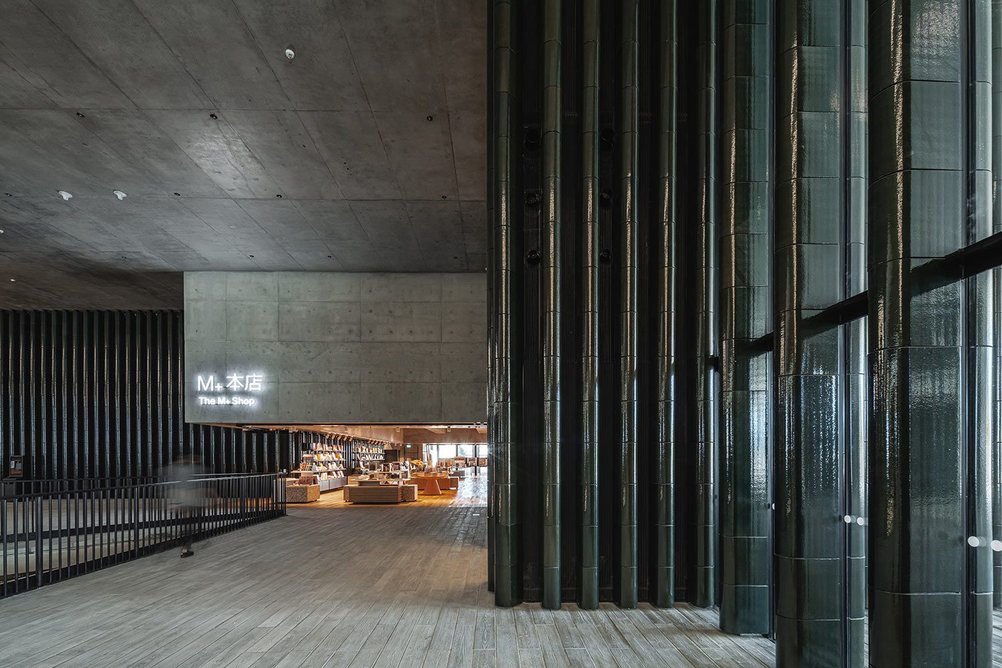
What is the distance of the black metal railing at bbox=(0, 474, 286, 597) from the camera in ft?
25.9

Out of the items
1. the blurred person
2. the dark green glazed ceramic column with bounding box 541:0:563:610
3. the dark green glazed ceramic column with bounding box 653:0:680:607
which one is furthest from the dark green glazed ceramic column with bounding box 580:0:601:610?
the blurred person

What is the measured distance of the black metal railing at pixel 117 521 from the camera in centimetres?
790

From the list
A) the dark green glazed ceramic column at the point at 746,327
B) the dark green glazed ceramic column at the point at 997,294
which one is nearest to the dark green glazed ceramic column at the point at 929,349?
the dark green glazed ceramic column at the point at 997,294

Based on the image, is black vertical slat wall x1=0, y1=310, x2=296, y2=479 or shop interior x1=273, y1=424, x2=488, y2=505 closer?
shop interior x1=273, y1=424, x2=488, y2=505

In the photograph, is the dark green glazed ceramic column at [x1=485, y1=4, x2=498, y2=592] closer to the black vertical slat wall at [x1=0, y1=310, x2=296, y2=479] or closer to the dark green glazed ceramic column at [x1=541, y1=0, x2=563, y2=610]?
the dark green glazed ceramic column at [x1=541, y1=0, x2=563, y2=610]

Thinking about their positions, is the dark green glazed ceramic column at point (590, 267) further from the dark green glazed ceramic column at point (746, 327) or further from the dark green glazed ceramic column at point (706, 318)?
the dark green glazed ceramic column at point (746, 327)

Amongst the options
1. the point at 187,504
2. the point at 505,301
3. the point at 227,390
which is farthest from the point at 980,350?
the point at 227,390

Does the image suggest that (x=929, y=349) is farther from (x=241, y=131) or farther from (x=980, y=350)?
(x=241, y=131)

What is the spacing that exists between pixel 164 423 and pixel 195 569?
51.5 feet

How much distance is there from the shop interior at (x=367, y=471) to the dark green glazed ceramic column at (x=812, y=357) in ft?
52.3

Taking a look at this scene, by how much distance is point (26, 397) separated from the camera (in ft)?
74.6

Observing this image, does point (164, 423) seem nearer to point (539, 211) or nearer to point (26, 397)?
point (26, 397)

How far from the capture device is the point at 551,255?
23.0 feet

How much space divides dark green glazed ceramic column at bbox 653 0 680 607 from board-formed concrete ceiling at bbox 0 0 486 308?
2.13m
